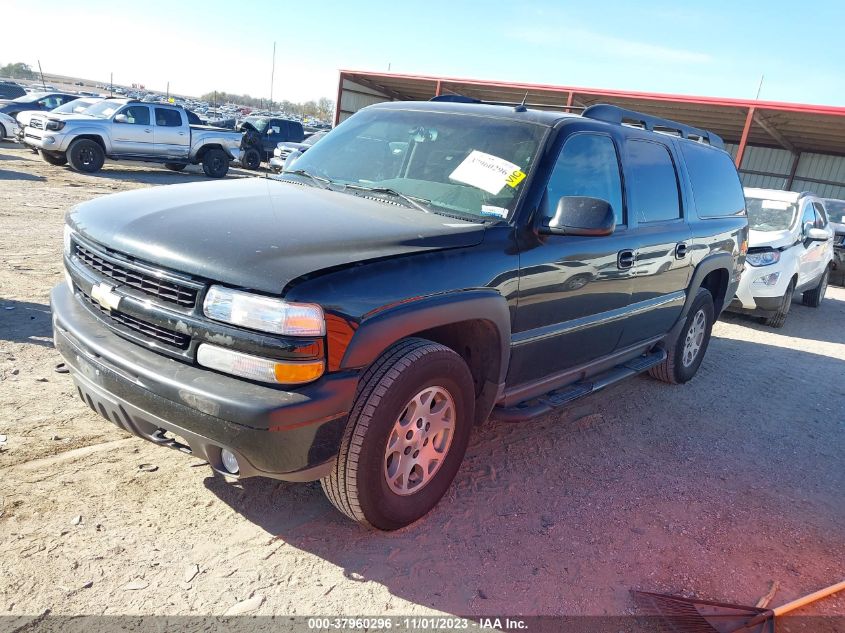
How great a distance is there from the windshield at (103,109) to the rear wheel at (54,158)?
1231 mm

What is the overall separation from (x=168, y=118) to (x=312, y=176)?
14.5 meters

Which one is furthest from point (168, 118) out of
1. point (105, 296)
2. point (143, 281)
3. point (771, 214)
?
point (143, 281)

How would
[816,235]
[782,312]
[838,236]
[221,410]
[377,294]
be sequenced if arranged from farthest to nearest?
1. [838,236]
2. [816,235]
3. [782,312]
4. [377,294]
5. [221,410]

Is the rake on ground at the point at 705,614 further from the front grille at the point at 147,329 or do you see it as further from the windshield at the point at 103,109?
the windshield at the point at 103,109

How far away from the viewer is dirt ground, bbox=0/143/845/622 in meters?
2.53

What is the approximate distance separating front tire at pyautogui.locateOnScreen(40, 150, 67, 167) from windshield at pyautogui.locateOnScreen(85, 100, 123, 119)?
1233mm

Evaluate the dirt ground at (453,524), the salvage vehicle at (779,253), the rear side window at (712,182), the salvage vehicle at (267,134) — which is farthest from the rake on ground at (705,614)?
the salvage vehicle at (267,134)

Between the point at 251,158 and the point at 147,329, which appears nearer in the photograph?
the point at 147,329

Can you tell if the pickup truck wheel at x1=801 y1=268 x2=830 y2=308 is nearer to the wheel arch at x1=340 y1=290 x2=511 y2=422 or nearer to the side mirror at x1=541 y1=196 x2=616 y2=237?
the side mirror at x1=541 y1=196 x2=616 y2=237

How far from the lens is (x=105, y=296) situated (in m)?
2.73

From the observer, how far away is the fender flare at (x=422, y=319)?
2.47 metres

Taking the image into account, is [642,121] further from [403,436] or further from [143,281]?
[143,281]

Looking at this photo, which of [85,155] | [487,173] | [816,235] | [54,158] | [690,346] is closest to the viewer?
[487,173]

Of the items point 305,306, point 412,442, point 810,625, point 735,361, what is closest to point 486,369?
point 412,442
